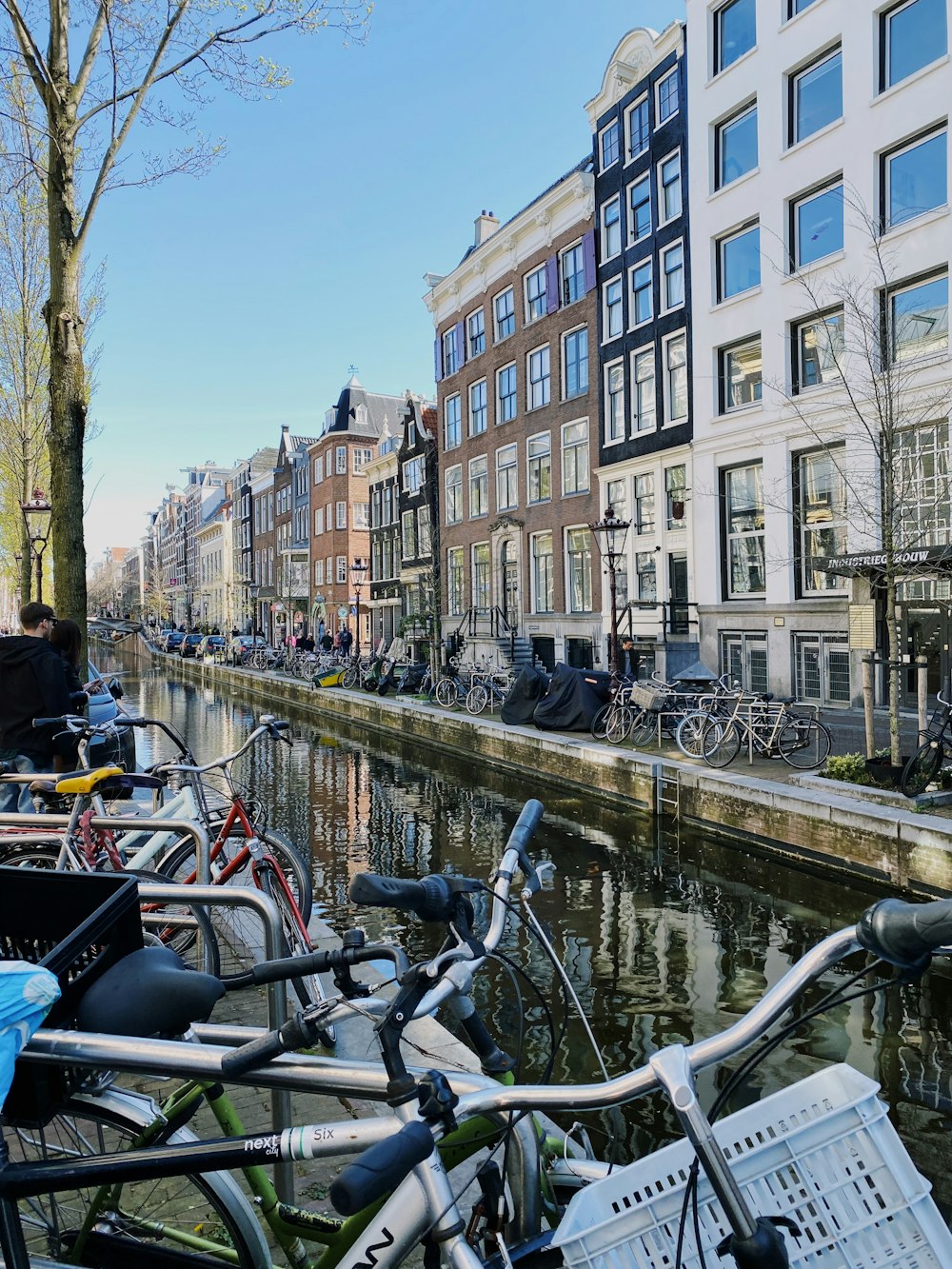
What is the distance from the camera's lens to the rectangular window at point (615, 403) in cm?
2412

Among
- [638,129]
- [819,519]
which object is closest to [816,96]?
[638,129]

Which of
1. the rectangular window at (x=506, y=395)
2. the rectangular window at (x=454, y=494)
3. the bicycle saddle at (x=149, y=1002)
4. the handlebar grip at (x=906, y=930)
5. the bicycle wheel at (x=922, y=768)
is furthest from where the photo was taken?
the rectangular window at (x=454, y=494)

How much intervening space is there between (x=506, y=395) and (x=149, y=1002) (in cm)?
2995

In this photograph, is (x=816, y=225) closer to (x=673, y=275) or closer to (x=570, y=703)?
(x=673, y=275)

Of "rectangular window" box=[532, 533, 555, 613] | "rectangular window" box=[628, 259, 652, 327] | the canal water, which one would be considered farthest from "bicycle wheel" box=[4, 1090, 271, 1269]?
"rectangular window" box=[532, 533, 555, 613]

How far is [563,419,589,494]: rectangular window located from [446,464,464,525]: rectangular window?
6.98 metres

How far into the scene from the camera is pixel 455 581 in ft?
110

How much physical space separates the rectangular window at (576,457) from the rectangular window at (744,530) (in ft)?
19.9

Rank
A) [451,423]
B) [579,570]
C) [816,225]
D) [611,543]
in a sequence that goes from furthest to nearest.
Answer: [451,423] → [579,570] → [611,543] → [816,225]

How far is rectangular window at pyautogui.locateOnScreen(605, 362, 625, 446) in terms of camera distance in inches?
950

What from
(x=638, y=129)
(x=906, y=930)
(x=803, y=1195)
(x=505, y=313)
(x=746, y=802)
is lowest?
(x=746, y=802)

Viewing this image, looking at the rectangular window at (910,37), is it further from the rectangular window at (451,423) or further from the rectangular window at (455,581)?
the rectangular window at (455,581)

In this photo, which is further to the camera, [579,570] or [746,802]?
[579,570]

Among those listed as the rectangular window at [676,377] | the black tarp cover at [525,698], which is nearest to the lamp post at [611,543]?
the black tarp cover at [525,698]
